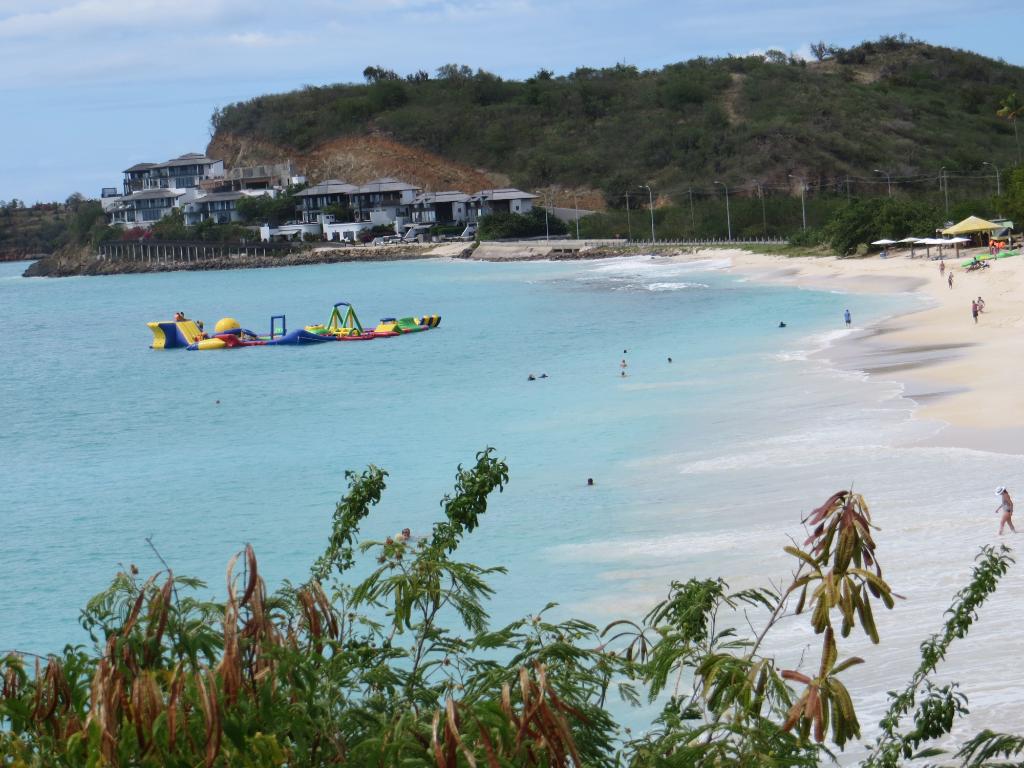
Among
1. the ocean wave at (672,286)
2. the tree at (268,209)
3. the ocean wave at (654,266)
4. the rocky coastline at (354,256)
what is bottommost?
the ocean wave at (672,286)

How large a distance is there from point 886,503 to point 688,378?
1791 cm

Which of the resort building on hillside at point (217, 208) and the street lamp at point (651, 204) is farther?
the resort building on hillside at point (217, 208)

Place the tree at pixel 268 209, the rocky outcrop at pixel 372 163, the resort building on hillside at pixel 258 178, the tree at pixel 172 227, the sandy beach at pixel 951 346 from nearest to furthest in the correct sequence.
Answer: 1. the sandy beach at pixel 951 346
2. the tree at pixel 268 209
3. the rocky outcrop at pixel 372 163
4. the tree at pixel 172 227
5. the resort building on hillside at pixel 258 178

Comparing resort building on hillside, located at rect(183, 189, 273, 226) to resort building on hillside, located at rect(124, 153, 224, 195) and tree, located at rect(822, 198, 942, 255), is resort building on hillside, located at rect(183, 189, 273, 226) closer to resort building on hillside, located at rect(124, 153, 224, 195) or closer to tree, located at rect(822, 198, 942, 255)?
resort building on hillside, located at rect(124, 153, 224, 195)

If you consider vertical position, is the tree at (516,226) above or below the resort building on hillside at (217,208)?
below

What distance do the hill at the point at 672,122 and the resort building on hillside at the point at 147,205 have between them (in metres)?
13.0

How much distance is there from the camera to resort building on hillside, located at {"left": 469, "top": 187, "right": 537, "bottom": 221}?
131m

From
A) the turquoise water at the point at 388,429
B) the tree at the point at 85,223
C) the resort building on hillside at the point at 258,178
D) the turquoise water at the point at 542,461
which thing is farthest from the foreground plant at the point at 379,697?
the tree at the point at 85,223

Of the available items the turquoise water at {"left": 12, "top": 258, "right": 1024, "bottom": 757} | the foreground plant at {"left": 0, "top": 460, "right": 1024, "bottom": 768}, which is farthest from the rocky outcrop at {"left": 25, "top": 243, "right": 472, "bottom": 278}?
the foreground plant at {"left": 0, "top": 460, "right": 1024, "bottom": 768}

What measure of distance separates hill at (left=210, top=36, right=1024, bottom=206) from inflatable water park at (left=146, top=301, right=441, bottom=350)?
69.1 m

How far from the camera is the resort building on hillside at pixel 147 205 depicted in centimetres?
16188

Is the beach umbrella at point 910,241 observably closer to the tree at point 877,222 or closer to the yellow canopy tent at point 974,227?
the tree at point 877,222

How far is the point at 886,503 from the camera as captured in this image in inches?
751

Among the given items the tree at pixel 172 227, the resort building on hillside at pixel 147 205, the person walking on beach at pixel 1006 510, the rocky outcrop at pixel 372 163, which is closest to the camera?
the person walking on beach at pixel 1006 510
